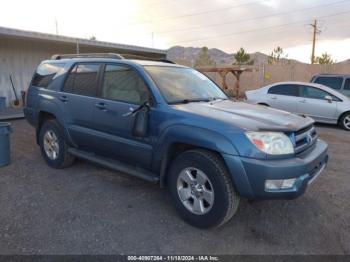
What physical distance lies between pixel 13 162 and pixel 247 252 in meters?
4.54

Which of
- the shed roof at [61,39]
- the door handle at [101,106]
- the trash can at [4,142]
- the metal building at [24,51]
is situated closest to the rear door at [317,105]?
the door handle at [101,106]

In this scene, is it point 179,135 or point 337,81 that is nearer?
point 179,135

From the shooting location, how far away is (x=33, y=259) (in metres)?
2.71

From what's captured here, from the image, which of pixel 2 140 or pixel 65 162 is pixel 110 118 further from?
pixel 2 140

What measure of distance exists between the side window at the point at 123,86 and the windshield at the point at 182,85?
0.20m

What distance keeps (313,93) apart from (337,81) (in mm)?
1955

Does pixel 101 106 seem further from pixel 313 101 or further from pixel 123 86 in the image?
pixel 313 101

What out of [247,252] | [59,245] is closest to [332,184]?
[247,252]

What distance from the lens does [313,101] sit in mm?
9523

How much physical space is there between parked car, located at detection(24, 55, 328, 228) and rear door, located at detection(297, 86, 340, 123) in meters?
6.10

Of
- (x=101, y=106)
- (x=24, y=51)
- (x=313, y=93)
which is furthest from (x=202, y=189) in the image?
(x=24, y=51)

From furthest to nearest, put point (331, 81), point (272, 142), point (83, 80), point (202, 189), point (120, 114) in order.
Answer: point (331, 81) < point (83, 80) < point (120, 114) < point (202, 189) < point (272, 142)

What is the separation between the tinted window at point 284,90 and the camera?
32.6ft

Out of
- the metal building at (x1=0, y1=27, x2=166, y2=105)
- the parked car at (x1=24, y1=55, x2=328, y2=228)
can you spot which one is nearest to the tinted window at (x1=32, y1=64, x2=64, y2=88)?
the parked car at (x1=24, y1=55, x2=328, y2=228)
